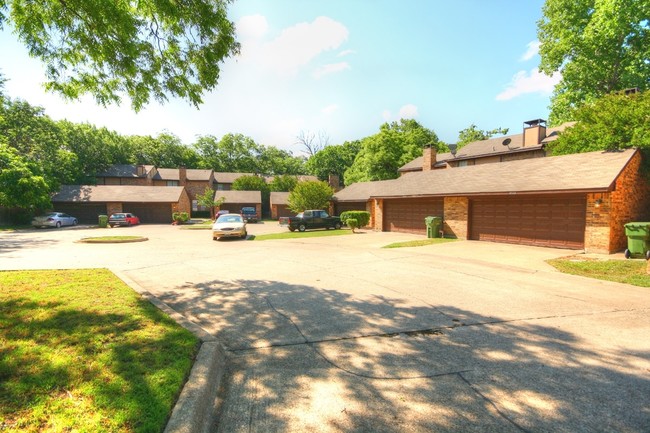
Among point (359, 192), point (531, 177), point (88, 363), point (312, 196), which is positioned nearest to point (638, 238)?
point (531, 177)

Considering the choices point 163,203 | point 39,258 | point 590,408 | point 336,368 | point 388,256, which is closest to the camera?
point 590,408

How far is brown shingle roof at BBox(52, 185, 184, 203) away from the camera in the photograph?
3697 cm

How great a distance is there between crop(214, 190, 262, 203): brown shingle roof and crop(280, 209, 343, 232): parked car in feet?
78.0

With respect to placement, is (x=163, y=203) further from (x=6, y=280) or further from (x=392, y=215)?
(x=6, y=280)

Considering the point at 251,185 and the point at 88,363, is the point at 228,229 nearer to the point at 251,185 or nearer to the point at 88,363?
the point at 88,363

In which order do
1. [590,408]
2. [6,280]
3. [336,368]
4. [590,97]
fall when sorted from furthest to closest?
[590,97] < [6,280] < [336,368] < [590,408]

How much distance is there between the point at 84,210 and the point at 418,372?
45528 mm

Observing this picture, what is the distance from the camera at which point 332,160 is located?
6700cm

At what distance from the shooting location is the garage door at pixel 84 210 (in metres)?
37.1

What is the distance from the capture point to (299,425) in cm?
268

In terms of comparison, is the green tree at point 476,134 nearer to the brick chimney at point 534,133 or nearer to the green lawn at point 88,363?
the brick chimney at point 534,133

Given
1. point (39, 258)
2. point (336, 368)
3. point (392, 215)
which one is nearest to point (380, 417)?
point (336, 368)

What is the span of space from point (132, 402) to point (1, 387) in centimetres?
130

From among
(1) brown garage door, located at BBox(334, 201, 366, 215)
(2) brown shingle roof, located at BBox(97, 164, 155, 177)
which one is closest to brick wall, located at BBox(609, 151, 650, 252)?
(1) brown garage door, located at BBox(334, 201, 366, 215)
